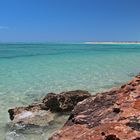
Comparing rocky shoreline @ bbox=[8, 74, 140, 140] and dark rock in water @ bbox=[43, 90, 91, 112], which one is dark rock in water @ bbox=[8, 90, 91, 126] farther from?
rocky shoreline @ bbox=[8, 74, 140, 140]

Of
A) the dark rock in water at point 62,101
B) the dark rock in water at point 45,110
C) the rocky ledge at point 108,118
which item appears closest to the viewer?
the rocky ledge at point 108,118

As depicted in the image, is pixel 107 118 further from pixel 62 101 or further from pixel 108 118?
pixel 62 101

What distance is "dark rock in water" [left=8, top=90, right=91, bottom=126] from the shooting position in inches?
324

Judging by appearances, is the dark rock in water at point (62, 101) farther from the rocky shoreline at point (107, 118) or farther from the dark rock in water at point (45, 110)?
the rocky shoreline at point (107, 118)

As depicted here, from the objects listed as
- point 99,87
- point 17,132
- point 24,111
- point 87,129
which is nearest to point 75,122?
point 87,129

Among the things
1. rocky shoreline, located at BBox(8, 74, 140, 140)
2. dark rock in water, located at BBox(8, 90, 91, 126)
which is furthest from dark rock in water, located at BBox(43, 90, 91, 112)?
rocky shoreline, located at BBox(8, 74, 140, 140)

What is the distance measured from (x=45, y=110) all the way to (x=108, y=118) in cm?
497

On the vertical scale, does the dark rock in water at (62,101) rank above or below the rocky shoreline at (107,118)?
below

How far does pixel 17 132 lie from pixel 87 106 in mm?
3173

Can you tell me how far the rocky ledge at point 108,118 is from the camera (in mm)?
3719

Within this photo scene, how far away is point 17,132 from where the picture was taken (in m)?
7.63

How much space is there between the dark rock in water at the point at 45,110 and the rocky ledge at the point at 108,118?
3320mm

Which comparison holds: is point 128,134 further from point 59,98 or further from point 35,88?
point 35,88

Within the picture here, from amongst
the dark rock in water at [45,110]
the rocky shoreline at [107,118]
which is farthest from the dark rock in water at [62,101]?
the rocky shoreline at [107,118]
